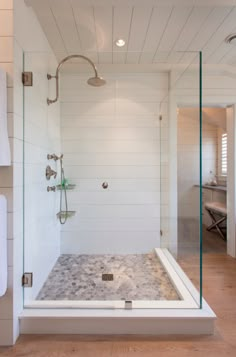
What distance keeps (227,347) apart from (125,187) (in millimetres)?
1922

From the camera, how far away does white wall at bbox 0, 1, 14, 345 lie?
4.92 feet

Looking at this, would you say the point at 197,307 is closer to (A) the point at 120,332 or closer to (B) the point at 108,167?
(A) the point at 120,332

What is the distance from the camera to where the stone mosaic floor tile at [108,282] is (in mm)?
1951

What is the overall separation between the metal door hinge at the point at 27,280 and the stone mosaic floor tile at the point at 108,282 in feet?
0.85

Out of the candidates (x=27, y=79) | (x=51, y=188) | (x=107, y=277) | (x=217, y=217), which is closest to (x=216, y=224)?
(x=217, y=217)

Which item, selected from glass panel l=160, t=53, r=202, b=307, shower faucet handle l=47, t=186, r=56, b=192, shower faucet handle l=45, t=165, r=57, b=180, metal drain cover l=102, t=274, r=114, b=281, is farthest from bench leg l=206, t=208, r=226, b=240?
shower faucet handle l=45, t=165, r=57, b=180

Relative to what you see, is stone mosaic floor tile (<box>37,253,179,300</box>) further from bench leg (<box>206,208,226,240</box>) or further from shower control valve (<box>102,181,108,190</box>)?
bench leg (<box>206,208,226,240</box>)

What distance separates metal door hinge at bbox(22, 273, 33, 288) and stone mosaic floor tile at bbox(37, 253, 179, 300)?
0.26 m

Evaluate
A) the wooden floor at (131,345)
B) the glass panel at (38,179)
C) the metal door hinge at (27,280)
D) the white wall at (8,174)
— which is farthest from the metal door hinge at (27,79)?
the wooden floor at (131,345)

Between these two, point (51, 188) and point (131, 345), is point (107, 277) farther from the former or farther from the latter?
point (51, 188)

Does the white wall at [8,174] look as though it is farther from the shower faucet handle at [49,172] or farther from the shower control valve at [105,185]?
the shower control valve at [105,185]

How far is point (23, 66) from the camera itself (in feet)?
5.51

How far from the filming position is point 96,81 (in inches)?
108

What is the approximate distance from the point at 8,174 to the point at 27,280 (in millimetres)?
815
